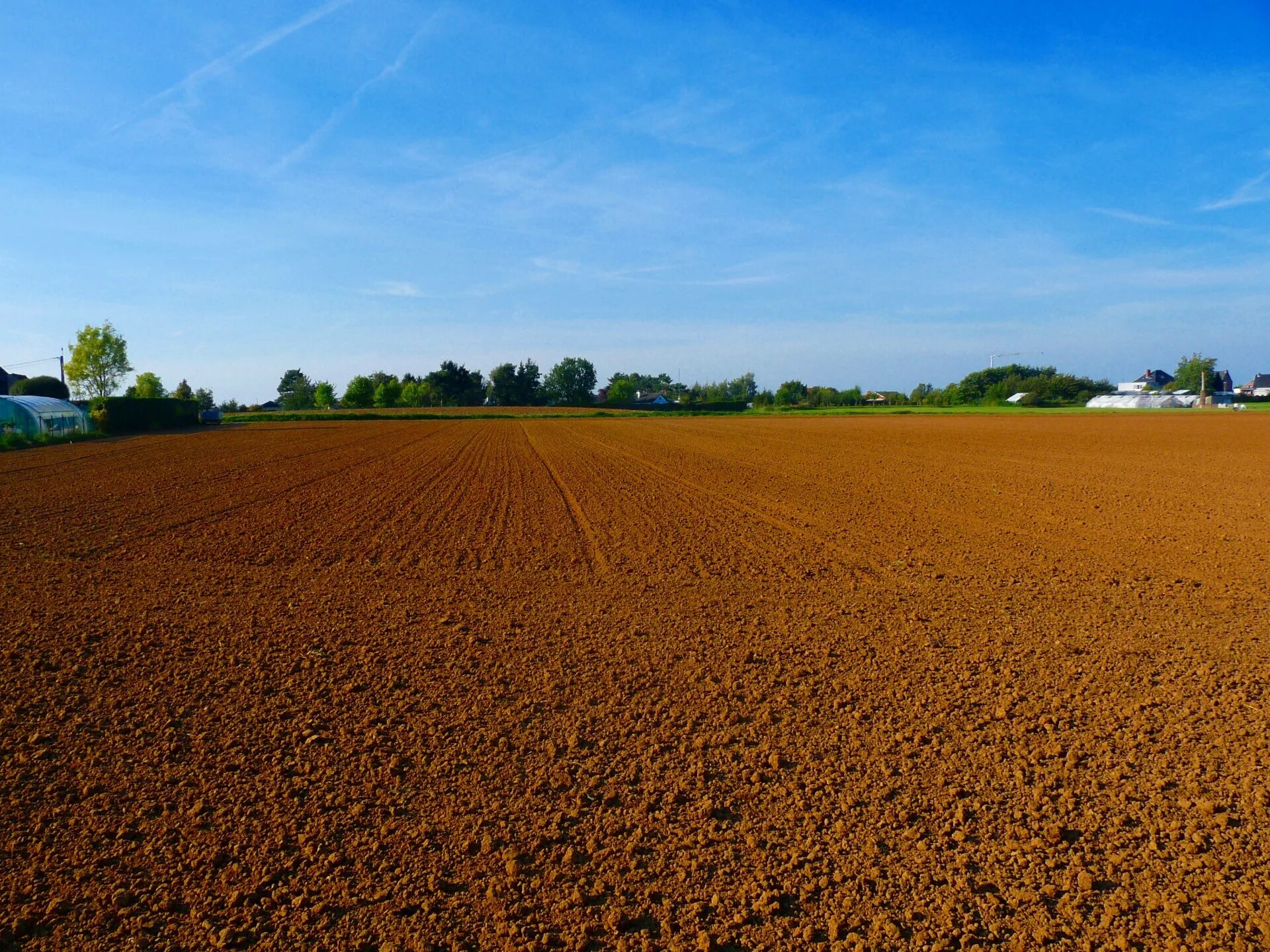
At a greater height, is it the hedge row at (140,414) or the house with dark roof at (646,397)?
the house with dark roof at (646,397)

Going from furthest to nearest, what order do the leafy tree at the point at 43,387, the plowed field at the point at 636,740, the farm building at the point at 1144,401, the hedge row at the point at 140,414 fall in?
the farm building at the point at 1144,401 < the leafy tree at the point at 43,387 < the hedge row at the point at 140,414 < the plowed field at the point at 636,740

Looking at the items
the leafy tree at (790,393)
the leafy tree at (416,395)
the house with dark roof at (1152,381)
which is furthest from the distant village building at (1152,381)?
the leafy tree at (416,395)

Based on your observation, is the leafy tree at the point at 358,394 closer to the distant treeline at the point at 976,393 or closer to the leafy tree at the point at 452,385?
the leafy tree at the point at 452,385

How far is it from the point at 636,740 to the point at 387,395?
12060 centimetres

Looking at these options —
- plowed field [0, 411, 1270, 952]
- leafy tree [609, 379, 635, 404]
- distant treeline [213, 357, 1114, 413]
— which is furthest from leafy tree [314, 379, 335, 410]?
plowed field [0, 411, 1270, 952]

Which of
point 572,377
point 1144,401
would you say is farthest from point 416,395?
point 1144,401

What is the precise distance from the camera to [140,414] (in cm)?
4862

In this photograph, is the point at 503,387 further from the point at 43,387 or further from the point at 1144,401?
the point at 1144,401

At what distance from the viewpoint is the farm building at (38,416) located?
34000 mm

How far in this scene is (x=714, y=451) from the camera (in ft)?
96.1

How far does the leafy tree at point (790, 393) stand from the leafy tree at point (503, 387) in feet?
136

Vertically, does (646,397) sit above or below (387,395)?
below

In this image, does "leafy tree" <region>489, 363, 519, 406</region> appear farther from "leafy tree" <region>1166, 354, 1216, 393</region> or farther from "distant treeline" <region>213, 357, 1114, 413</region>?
"leafy tree" <region>1166, 354, 1216, 393</region>

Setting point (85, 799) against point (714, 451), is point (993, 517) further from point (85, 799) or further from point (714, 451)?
point (714, 451)
